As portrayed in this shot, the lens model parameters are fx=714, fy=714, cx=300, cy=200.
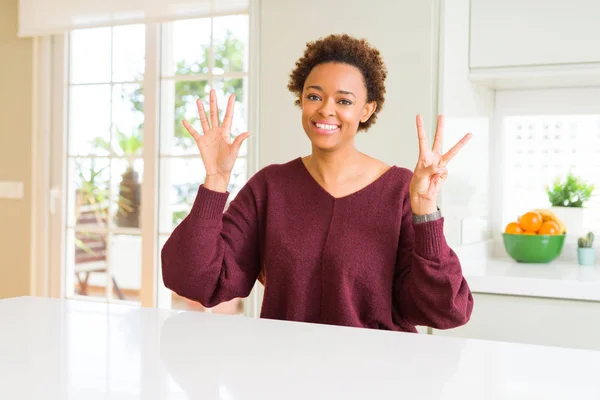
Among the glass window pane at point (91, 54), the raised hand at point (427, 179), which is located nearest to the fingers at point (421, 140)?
the raised hand at point (427, 179)

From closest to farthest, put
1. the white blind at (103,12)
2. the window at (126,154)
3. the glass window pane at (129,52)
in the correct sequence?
1. the white blind at (103,12)
2. the window at (126,154)
3. the glass window pane at (129,52)

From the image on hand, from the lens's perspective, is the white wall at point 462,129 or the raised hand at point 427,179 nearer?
the raised hand at point 427,179

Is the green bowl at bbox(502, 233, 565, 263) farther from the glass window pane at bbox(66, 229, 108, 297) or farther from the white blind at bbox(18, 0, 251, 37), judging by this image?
the glass window pane at bbox(66, 229, 108, 297)

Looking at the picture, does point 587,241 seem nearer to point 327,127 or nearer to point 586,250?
point 586,250

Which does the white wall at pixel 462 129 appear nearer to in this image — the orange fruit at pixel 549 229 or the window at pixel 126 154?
the orange fruit at pixel 549 229

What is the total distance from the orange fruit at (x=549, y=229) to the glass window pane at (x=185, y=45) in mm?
1765

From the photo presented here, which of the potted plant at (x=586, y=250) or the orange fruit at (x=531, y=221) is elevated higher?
the orange fruit at (x=531, y=221)

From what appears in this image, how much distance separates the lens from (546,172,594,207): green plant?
9.11 ft

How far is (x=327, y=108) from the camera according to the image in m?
1.52

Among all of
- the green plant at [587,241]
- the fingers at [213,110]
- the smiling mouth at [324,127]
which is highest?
the fingers at [213,110]

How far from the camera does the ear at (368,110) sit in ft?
5.30

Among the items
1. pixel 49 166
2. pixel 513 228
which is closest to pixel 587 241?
pixel 513 228

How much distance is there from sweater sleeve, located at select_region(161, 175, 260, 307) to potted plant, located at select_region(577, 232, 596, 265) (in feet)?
5.02

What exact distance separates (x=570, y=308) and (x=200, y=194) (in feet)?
4.10
